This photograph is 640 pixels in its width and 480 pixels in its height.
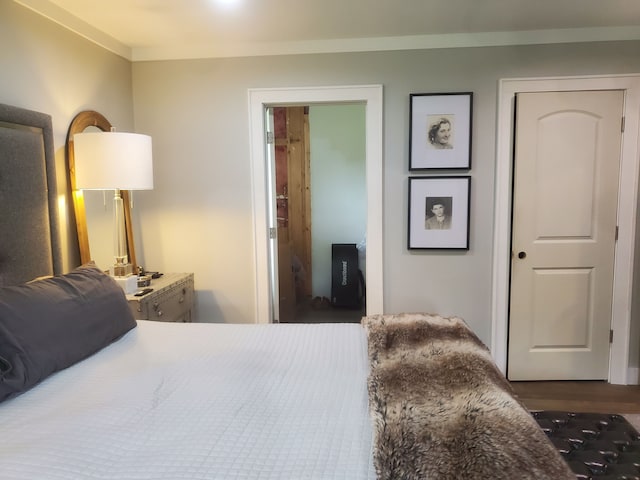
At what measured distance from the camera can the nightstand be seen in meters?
2.22

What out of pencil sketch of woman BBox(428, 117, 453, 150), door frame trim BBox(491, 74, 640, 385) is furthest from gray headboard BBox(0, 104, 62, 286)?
door frame trim BBox(491, 74, 640, 385)

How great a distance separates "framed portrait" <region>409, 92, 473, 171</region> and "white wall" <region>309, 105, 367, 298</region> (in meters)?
2.03

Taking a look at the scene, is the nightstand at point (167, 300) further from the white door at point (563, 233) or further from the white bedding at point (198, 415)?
the white door at point (563, 233)

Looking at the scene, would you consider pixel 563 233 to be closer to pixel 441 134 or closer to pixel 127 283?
pixel 441 134

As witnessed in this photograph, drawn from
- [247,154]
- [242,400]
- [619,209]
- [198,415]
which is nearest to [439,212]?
[619,209]

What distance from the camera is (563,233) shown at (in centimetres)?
279

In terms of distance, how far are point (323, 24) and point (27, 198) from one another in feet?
6.13

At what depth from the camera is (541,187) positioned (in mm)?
2768

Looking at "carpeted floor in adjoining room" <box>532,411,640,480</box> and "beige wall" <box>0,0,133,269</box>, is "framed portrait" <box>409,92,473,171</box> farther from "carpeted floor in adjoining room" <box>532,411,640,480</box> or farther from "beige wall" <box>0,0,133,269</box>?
"beige wall" <box>0,0,133,269</box>

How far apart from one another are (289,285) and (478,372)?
9.81ft

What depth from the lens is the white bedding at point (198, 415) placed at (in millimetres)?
937

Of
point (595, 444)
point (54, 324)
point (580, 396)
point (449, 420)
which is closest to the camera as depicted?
point (449, 420)

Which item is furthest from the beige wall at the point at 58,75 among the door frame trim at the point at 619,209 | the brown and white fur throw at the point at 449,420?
the door frame trim at the point at 619,209

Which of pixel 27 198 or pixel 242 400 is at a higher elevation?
pixel 27 198
